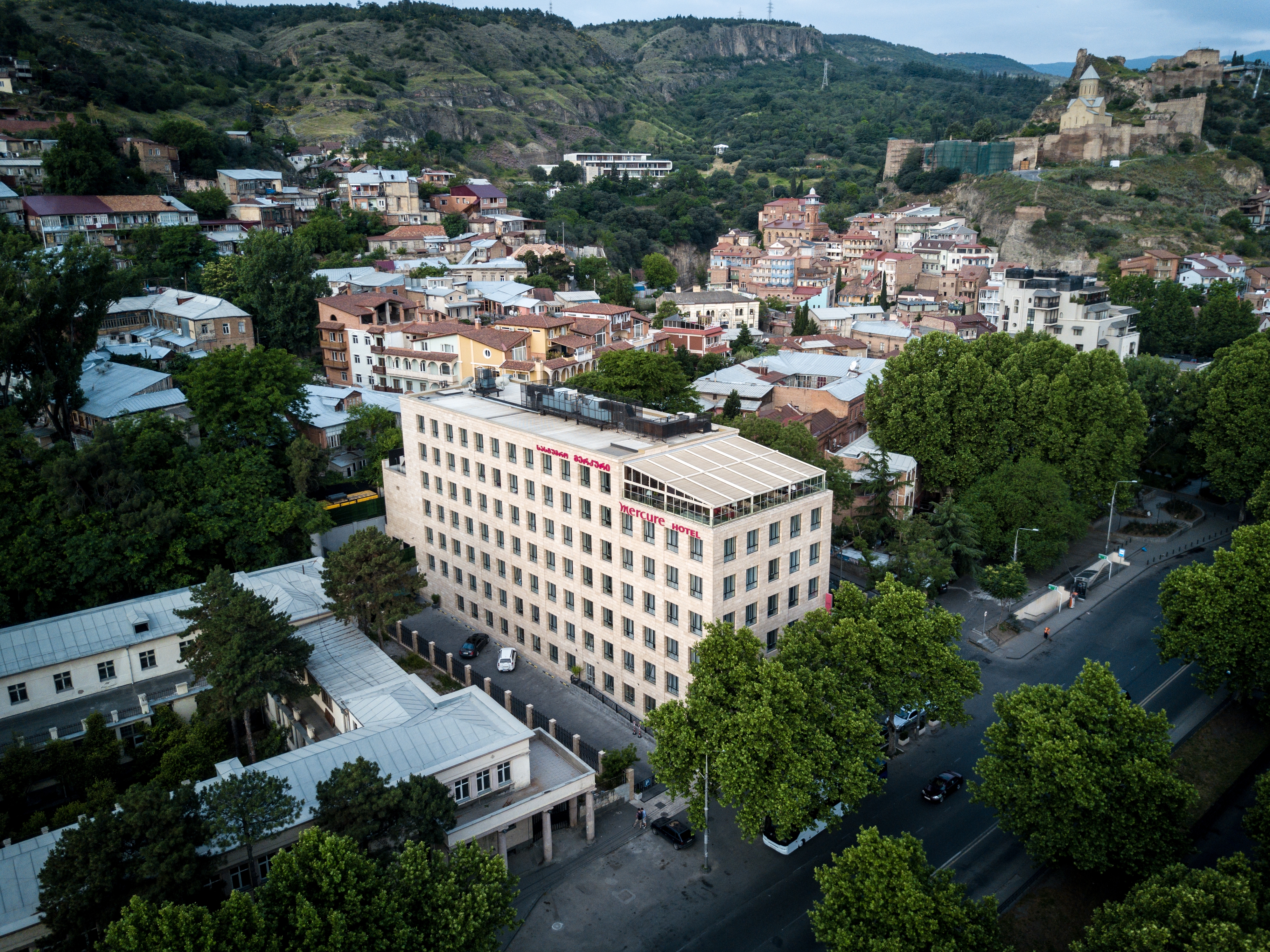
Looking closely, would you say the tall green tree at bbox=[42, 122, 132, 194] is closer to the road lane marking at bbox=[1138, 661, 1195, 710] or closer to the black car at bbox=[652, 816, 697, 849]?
the black car at bbox=[652, 816, 697, 849]

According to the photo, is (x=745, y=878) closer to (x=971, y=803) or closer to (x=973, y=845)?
(x=973, y=845)

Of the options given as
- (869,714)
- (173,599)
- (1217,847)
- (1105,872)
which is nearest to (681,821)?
(869,714)

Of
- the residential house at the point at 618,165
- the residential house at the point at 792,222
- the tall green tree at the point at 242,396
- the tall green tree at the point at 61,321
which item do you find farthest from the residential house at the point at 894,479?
the residential house at the point at 618,165

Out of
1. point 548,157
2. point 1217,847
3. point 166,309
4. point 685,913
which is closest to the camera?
point 685,913

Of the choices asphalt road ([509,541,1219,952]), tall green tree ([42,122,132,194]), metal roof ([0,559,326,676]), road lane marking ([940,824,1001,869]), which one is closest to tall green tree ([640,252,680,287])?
tall green tree ([42,122,132,194])

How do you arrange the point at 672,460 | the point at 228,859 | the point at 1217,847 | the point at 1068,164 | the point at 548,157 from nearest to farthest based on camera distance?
1. the point at 228,859
2. the point at 1217,847
3. the point at 672,460
4. the point at 1068,164
5. the point at 548,157

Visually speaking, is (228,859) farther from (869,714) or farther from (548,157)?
(548,157)
